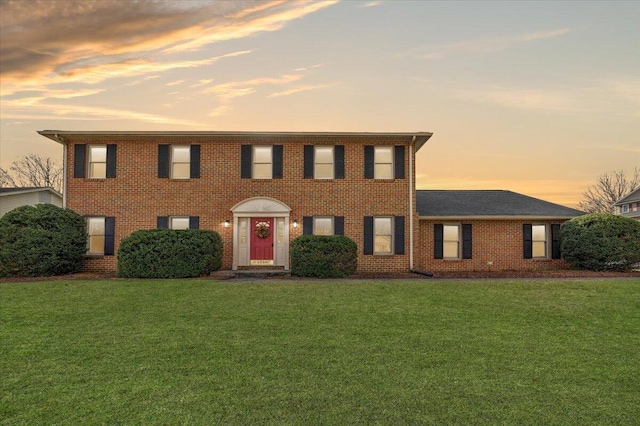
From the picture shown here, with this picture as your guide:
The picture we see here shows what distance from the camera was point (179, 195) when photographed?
1847 centimetres

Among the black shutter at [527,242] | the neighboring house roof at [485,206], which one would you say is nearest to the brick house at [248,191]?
the neighboring house roof at [485,206]

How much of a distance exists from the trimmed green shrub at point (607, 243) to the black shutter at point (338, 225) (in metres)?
9.59

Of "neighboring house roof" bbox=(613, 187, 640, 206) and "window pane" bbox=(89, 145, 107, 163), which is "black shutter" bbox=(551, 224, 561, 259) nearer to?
"window pane" bbox=(89, 145, 107, 163)

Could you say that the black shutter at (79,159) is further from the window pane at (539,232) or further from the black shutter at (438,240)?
the window pane at (539,232)

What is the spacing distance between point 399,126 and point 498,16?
5.69 m

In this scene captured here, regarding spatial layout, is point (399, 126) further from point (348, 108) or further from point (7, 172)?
point (7, 172)

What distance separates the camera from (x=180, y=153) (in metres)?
18.7

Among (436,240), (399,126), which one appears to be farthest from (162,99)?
(436,240)

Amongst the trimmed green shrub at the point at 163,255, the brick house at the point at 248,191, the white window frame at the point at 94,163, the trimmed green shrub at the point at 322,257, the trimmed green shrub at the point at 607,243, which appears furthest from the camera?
the white window frame at the point at 94,163

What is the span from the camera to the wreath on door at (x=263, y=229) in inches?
725

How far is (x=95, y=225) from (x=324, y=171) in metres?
9.72

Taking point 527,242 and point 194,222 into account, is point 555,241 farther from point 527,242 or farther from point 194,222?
point 194,222

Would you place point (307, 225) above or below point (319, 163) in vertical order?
below

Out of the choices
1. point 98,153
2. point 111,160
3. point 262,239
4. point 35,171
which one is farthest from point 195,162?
point 35,171
